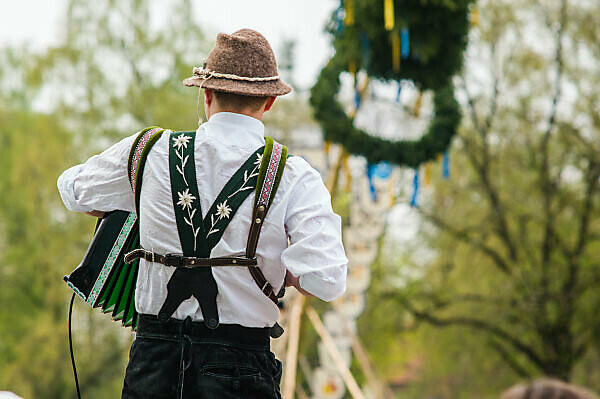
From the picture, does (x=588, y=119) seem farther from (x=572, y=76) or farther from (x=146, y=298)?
(x=146, y=298)

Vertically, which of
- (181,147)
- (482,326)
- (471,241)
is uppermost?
(181,147)

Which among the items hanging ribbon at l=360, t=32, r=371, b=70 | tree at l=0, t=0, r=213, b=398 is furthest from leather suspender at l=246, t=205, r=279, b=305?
tree at l=0, t=0, r=213, b=398

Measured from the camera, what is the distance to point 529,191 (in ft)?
41.1

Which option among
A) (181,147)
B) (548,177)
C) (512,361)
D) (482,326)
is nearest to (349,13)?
(181,147)

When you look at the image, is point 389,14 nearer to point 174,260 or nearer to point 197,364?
point 174,260

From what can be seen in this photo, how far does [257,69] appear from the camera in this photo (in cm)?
204

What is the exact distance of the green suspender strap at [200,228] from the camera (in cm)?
191

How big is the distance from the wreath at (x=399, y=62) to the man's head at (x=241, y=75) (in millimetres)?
3136

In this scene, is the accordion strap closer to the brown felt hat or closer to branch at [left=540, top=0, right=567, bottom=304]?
the brown felt hat

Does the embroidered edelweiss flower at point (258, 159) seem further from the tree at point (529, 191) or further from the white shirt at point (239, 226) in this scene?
the tree at point (529, 191)

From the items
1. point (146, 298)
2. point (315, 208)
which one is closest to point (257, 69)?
point (315, 208)

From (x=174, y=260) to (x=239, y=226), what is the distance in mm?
171

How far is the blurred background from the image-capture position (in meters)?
12.1

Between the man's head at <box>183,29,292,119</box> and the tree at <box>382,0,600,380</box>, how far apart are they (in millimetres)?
10503
